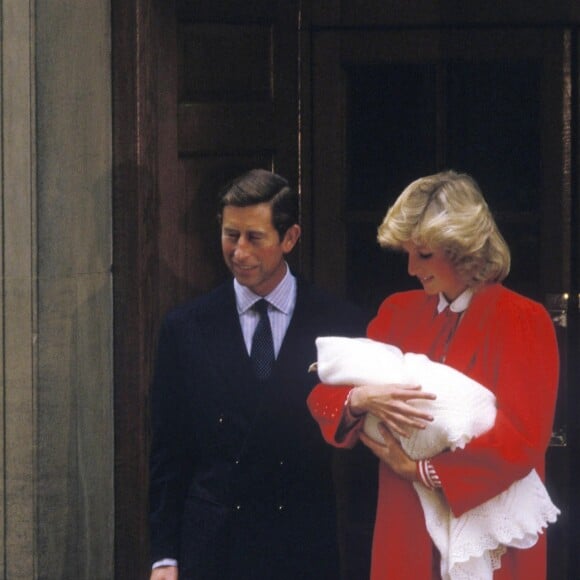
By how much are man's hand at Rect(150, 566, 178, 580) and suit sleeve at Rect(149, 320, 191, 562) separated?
0.03 meters

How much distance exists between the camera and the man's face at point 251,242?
3.65m

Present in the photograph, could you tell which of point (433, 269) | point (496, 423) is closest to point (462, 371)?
point (496, 423)

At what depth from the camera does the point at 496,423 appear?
10.5ft

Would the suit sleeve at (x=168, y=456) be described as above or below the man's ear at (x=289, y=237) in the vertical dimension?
below

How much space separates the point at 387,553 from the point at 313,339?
0.66 m

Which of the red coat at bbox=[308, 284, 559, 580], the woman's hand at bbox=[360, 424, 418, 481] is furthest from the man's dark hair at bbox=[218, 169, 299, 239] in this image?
the woman's hand at bbox=[360, 424, 418, 481]

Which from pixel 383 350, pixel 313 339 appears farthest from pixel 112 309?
pixel 383 350

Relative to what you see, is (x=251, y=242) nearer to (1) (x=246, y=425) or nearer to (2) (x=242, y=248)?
(2) (x=242, y=248)

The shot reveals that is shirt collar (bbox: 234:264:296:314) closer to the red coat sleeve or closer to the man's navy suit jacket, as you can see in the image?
the man's navy suit jacket

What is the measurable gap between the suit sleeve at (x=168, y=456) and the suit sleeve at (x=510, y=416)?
2.87ft

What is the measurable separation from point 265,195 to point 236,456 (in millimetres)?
752

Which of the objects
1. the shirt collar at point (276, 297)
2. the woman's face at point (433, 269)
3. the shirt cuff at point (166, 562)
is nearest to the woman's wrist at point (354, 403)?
Result: the woman's face at point (433, 269)

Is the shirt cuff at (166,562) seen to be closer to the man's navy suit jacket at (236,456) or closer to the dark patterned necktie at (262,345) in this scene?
the man's navy suit jacket at (236,456)

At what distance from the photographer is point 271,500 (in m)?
3.70
